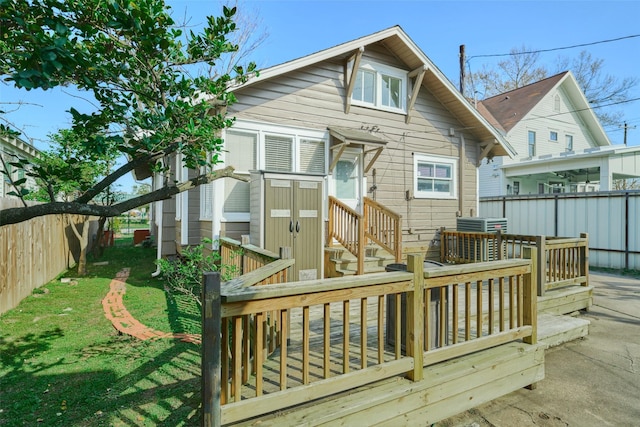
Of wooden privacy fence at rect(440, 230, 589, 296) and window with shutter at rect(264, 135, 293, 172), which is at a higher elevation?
window with shutter at rect(264, 135, 293, 172)

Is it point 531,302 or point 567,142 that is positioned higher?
point 567,142

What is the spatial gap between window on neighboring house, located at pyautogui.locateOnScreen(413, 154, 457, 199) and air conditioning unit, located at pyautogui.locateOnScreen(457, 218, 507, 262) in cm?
98

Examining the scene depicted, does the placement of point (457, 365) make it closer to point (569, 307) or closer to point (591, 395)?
point (591, 395)

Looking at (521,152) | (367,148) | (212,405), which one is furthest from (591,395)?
(521,152)

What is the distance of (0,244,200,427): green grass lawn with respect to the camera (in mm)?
2812

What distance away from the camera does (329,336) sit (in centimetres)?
264

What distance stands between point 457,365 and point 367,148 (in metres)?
6.08

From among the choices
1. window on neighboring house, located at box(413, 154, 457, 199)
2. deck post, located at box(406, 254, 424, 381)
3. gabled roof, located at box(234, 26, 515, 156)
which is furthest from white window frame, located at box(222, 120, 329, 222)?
deck post, located at box(406, 254, 424, 381)

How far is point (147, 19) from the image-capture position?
235 cm

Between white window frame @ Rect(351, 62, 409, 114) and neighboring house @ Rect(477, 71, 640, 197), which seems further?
neighboring house @ Rect(477, 71, 640, 197)

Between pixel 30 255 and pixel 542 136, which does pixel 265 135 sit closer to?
pixel 30 255

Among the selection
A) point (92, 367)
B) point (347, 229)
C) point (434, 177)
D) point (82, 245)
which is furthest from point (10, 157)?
point (434, 177)

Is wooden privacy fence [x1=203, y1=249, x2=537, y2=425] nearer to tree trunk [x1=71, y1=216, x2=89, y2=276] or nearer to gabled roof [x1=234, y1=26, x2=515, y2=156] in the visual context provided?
gabled roof [x1=234, y1=26, x2=515, y2=156]

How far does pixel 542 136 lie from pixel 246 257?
20042 millimetres
